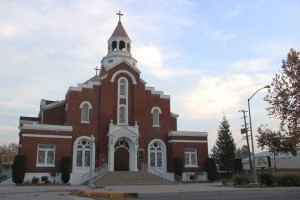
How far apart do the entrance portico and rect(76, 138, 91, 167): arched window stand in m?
2.42

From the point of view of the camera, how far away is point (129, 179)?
33.4 meters

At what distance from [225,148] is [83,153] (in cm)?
2791

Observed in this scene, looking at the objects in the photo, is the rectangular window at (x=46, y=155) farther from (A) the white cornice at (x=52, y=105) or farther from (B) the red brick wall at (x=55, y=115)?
(A) the white cornice at (x=52, y=105)

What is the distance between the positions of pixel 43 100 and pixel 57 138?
13.8 meters

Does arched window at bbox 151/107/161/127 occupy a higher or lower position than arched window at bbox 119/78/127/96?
lower

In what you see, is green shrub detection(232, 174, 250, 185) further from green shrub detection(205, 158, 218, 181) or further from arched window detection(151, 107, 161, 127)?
arched window detection(151, 107, 161, 127)

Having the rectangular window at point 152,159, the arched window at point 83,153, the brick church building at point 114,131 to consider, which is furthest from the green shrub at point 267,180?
the arched window at point 83,153

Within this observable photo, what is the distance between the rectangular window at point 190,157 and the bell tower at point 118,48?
13.1 meters

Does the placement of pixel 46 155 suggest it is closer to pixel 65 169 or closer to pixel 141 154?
pixel 65 169

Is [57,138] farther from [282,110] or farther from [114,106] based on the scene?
[282,110]

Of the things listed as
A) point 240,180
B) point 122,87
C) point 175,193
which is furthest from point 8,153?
point 175,193

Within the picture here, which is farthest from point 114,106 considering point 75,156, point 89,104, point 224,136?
point 224,136

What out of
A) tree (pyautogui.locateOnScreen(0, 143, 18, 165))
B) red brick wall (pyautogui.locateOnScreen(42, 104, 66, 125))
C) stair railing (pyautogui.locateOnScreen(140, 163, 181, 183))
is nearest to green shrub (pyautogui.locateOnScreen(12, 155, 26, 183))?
red brick wall (pyautogui.locateOnScreen(42, 104, 66, 125))

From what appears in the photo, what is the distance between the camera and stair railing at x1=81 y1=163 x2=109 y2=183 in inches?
1343
